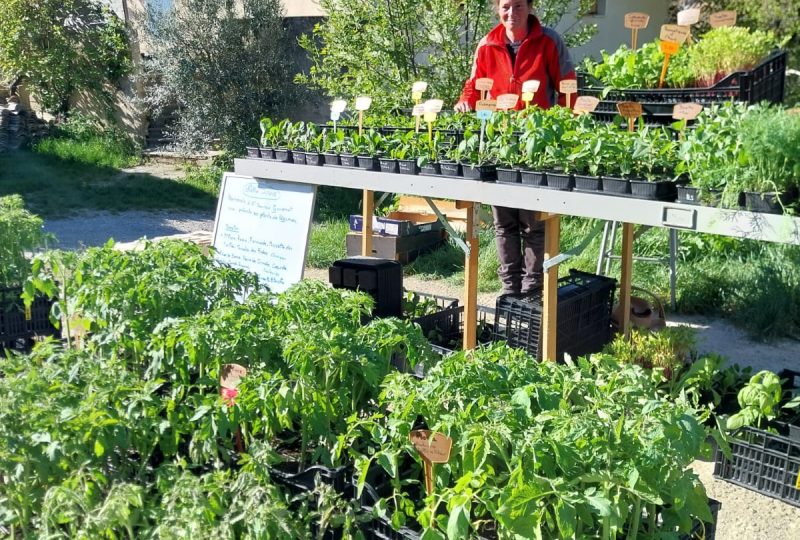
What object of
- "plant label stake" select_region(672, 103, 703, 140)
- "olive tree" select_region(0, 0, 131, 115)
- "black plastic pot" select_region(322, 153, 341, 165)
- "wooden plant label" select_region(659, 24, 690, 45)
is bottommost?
"black plastic pot" select_region(322, 153, 341, 165)

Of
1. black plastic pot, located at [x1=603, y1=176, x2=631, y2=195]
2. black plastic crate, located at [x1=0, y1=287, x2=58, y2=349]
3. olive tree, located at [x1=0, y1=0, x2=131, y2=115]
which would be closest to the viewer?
black plastic pot, located at [x1=603, y1=176, x2=631, y2=195]

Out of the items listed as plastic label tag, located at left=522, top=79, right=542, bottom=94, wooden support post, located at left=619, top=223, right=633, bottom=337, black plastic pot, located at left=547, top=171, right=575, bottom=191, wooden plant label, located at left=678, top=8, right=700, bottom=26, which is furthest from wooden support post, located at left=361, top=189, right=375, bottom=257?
wooden plant label, located at left=678, top=8, right=700, bottom=26

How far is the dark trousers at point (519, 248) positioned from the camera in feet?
16.3

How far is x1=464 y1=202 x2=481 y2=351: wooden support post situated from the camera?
4207 mm

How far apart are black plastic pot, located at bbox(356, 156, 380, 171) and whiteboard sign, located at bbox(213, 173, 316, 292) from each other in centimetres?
51

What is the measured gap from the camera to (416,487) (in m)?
2.40

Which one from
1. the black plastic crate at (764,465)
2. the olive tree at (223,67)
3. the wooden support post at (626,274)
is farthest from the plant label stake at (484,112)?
the olive tree at (223,67)

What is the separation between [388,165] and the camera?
13.6 feet

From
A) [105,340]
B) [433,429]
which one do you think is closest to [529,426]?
[433,429]

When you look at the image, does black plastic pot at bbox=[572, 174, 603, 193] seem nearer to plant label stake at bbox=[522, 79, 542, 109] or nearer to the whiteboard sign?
plant label stake at bbox=[522, 79, 542, 109]

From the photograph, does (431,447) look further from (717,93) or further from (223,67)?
(223,67)

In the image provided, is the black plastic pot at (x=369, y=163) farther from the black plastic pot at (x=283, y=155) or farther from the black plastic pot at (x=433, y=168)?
the black plastic pot at (x=283, y=155)

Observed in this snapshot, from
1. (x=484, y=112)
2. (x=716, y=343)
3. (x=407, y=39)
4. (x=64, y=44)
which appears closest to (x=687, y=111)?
(x=484, y=112)

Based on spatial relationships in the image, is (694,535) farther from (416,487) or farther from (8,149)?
(8,149)
